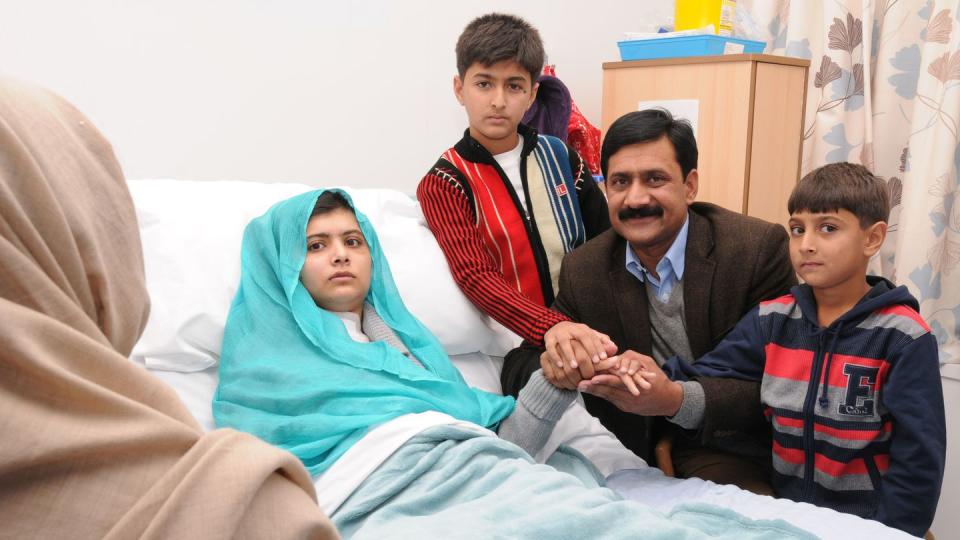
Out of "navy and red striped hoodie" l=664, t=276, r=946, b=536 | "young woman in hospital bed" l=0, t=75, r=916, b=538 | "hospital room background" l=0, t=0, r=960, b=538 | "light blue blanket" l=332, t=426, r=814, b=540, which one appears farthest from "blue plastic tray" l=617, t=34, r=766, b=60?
"young woman in hospital bed" l=0, t=75, r=916, b=538

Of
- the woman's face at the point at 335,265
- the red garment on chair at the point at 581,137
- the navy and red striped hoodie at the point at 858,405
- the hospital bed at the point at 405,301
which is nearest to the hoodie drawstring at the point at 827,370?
the navy and red striped hoodie at the point at 858,405

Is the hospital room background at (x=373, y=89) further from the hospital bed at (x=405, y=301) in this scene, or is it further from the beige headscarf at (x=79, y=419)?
the beige headscarf at (x=79, y=419)

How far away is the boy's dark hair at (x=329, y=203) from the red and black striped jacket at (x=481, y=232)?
25cm

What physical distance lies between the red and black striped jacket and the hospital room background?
52cm

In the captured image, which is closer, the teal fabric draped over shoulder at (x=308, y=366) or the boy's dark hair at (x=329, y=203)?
the teal fabric draped over shoulder at (x=308, y=366)

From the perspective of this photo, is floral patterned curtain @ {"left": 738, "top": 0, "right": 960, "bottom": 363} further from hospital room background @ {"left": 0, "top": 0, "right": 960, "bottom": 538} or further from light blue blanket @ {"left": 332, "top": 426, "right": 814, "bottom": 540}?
light blue blanket @ {"left": 332, "top": 426, "right": 814, "bottom": 540}

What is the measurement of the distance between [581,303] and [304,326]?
25.5 inches

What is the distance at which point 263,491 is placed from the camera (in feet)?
1.99

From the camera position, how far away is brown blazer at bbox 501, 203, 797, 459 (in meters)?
1.86

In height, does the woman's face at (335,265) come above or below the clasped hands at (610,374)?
above

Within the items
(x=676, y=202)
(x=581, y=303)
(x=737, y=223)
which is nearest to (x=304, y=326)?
(x=581, y=303)

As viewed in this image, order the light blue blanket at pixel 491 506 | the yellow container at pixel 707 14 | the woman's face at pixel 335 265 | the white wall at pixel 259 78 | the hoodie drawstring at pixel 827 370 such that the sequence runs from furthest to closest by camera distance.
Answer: the yellow container at pixel 707 14 → the white wall at pixel 259 78 → the woman's face at pixel 335 265 → the hoodie drawstring at pixel 827 370 → the light blue blanket at pixel 491 506

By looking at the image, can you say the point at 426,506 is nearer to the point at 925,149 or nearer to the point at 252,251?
the point at 252,251

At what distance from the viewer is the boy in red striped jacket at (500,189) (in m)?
2.08
